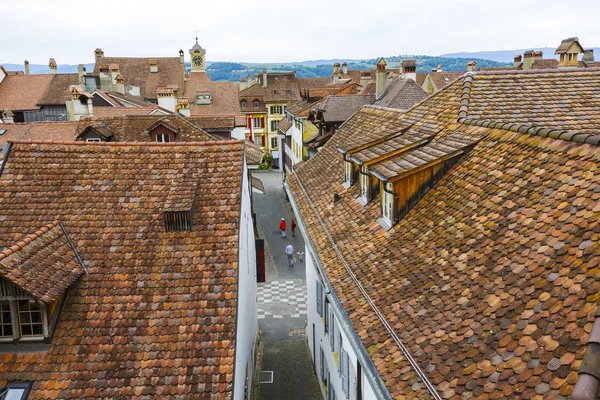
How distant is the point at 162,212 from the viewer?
12.2 m

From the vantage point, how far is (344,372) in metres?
12.1

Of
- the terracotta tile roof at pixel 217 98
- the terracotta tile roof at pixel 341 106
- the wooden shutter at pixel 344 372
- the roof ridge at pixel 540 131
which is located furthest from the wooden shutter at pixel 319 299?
the terracotta tile roof at pixel 217 98

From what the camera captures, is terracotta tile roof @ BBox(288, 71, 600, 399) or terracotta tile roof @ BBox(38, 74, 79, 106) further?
terracotta tile roof @ BBox(38, 74, 79, 106)

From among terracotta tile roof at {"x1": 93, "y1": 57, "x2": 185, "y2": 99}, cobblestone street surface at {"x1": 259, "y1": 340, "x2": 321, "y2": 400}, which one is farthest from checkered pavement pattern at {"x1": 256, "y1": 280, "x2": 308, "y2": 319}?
terracotta tile roof at {"x1": 93, "y1": 57, "x2": 185, "y2": 99}

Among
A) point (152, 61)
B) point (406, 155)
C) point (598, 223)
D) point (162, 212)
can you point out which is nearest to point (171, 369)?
point (162, 212)

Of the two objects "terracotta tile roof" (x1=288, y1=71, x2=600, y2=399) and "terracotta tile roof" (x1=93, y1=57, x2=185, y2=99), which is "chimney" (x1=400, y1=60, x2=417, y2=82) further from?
"terracotta tile roof" (x1=93, y1=57, x2=185, y2=99)

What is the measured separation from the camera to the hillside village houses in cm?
580

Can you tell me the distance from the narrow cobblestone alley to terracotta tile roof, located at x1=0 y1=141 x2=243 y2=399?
759cm

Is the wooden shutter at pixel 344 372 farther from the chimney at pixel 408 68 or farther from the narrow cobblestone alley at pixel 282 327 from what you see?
the chimney at pixel 408 68

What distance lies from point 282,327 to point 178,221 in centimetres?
1215

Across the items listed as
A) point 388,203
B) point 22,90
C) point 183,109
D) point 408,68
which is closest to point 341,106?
point 408,68

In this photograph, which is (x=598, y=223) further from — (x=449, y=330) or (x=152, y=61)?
(x=152, y=61)

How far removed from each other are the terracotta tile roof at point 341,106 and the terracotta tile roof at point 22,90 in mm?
34882

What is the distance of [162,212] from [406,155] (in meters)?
5.83
